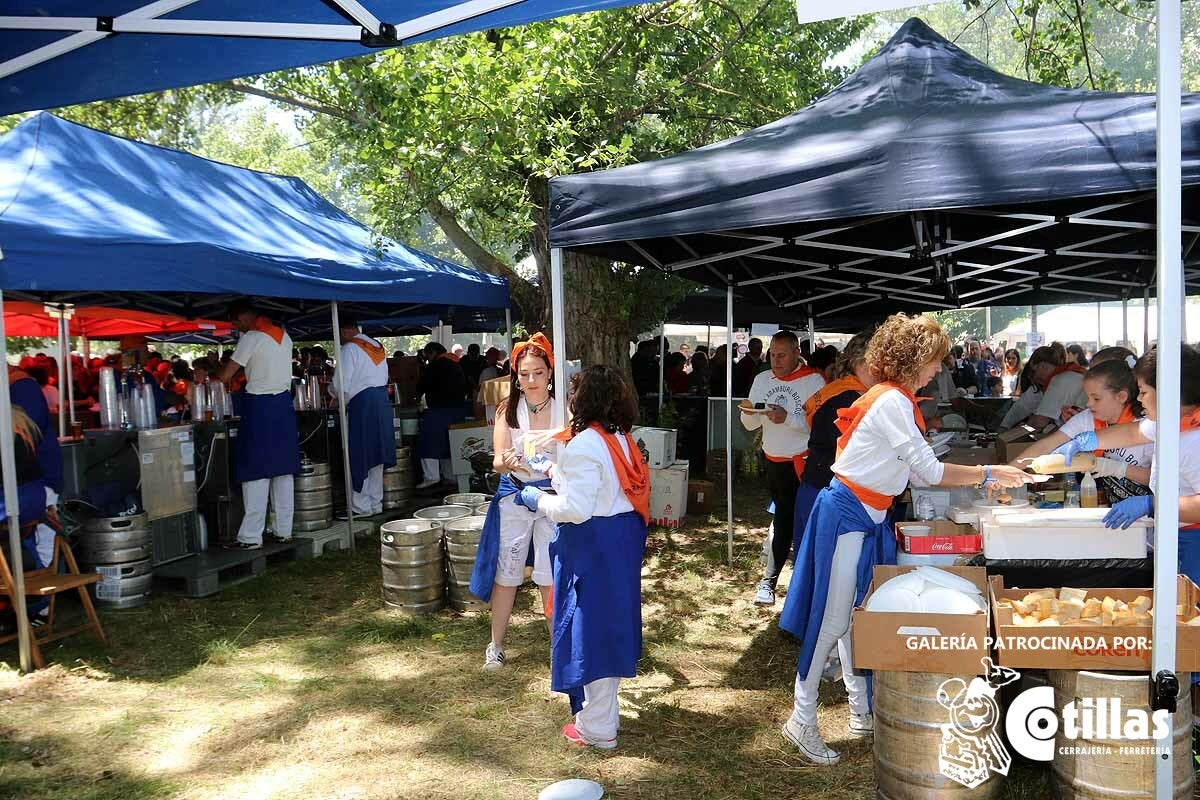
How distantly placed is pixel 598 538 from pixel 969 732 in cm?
143

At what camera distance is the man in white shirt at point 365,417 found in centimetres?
800

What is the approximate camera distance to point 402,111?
7645 mm

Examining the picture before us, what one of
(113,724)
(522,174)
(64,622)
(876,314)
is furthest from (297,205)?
(876,314)

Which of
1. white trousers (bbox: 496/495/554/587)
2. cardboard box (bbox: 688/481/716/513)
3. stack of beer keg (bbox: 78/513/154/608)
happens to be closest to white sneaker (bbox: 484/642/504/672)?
white trousers (bbox: 496/495/554/587)

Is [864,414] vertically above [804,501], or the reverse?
[864,414]

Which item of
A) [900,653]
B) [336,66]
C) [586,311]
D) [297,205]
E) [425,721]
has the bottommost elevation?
[425,721]

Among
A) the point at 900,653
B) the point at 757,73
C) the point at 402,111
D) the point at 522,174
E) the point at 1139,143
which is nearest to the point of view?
the point at 900,653

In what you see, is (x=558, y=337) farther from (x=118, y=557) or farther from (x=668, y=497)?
(x=668, y=497)

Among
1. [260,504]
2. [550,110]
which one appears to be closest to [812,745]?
[260,504]

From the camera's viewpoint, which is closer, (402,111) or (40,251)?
(40,251)

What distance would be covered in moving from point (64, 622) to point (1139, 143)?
609 centimetres

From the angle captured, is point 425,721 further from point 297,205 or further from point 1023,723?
point 297,205

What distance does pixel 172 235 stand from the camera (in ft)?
19.0

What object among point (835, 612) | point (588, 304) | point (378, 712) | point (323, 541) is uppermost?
point (588, 304)
